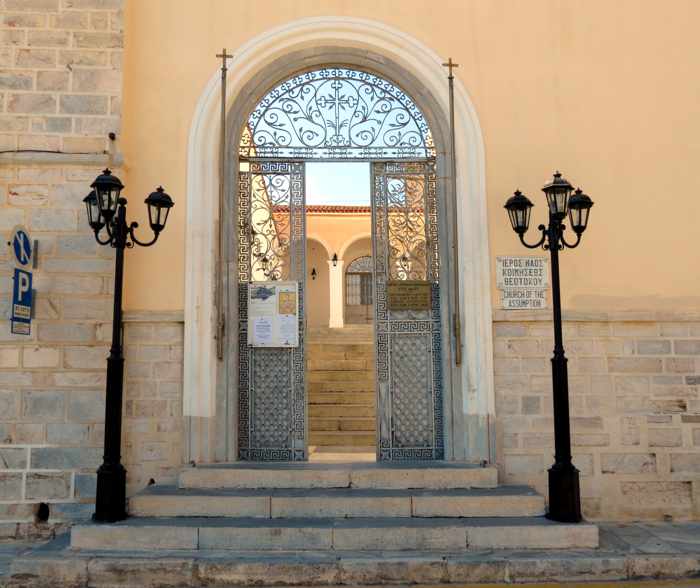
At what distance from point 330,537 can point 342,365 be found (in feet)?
17.9

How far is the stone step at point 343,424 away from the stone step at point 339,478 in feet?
10.4

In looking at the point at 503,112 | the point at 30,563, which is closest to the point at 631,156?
the point at 503,112

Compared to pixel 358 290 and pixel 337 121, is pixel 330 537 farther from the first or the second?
pixel 358 290

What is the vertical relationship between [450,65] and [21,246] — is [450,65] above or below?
above

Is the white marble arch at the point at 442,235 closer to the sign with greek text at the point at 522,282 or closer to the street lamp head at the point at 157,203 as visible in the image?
the sign with greek text at the point at 522,282

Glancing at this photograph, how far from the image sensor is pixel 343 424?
30.9 feet

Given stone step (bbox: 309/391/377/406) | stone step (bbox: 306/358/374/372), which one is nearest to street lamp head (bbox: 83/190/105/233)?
stone step (bbox: 309/391/377/406)

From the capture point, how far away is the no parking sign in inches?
242

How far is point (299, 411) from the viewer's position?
696 centimetres

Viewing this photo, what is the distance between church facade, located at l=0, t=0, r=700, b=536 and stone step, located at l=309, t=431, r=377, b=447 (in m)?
1.58

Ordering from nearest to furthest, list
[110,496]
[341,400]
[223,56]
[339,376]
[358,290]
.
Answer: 1. [110,496]
2. [223,56]
3. [341,400]
4. [339,376]
5. [358,290]

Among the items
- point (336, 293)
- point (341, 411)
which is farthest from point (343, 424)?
point (336, 293)

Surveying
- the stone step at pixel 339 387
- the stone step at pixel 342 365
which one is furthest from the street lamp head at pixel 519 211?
the stone step at pixel 342 365

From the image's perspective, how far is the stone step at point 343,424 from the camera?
9.36 metres
